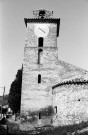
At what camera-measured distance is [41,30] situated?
31.0 metres

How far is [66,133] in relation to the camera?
18891mm

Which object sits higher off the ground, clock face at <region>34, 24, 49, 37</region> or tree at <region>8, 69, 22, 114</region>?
clock face at <region>34, 24, 49, 37</region>

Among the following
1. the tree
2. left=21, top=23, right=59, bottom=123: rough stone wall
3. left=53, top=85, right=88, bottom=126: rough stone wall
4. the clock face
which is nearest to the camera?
left=53, top=85, right=88, bottom=126: rough stone wall

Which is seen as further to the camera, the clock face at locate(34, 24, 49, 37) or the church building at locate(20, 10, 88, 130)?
the clock face at locate(34, 24, 49, 37)

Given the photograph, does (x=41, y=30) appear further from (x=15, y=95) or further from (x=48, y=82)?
(x=15, y=95)

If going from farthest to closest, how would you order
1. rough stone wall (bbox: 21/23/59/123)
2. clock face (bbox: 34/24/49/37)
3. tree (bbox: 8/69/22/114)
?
tree (bbox: 8/69/22/114)
clock face (bbox: 34/24/49/37)
rough stone wall (bbox: 21/23/59/123)

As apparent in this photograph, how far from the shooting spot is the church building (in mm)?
24016

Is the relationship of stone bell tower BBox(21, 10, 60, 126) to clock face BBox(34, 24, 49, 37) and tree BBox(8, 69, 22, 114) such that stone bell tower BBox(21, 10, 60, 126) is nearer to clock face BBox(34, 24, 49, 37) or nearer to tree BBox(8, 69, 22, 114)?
clock face BBox(34, 24, 49, 37)

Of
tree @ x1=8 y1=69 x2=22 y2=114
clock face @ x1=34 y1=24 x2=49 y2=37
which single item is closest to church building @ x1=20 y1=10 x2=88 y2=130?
clock face @ x1=34 y1=24 x2=49 y2=37

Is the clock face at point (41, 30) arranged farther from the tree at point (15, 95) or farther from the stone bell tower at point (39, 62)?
the tree at point (15, 95)

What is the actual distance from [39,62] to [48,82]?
299 centimetres

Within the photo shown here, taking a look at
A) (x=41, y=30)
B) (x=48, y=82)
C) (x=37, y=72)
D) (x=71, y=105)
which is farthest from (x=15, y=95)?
(x=71, y=105)

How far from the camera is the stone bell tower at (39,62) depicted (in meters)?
27.2

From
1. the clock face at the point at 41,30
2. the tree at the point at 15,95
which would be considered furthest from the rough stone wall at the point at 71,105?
the clock face at the point at 41,30
